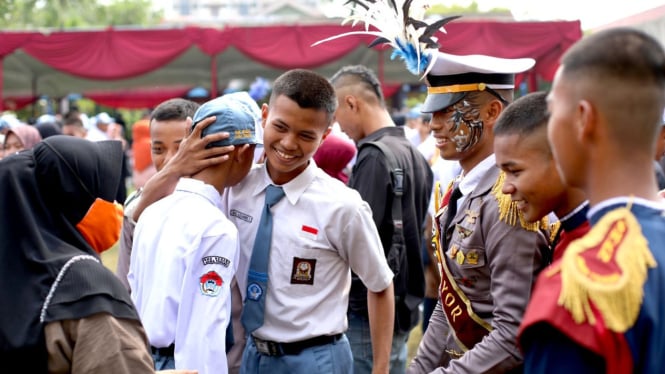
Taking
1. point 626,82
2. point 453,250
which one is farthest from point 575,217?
point 626,82

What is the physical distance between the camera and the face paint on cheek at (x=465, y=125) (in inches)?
129

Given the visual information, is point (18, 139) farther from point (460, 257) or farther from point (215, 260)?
point (460, 257)

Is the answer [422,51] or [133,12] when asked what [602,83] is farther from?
[133,12]

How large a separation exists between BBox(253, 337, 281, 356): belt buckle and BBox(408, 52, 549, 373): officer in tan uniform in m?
0.55

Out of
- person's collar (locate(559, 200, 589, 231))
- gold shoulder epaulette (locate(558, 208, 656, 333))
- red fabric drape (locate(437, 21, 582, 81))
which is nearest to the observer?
gold shoulder epaulette (locate(558, 208, 656, 333))

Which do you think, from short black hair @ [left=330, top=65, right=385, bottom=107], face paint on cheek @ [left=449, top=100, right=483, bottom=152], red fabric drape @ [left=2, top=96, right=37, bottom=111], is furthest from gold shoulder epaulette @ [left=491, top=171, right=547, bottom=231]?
red fabric drape @ [left=2, top=96, right=37, bottom=111]

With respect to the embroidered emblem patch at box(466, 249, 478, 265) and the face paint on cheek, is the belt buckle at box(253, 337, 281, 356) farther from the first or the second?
the face paint on cheek

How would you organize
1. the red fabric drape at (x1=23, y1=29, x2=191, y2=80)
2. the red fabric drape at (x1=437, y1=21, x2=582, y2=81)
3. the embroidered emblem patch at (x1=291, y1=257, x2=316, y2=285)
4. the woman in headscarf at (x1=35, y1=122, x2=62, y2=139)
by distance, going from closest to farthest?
1. the embroidered emblem patch at (x1=291, y1=257, x2=316, y2=285)
2. the woman in headscarf at (x1=35, y1=122, x2=62, y2=139)
3. the red fabric drape at (x1=437, y1=21, x2=582, y2=81)
4. the red fabric drape at (x1=23, y1=29, x2=191, y2=80)

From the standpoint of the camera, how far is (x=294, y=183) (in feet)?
11.0

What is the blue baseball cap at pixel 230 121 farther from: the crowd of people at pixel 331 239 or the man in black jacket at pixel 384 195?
the man in black jacket at pixel 384 195

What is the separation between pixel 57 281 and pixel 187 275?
1.87ft

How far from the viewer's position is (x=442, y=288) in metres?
3.09

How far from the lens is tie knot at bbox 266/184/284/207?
3316 mm

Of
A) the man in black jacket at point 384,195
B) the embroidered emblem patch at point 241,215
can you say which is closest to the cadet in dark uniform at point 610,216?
the embroidered emblem patch at point 241,215
